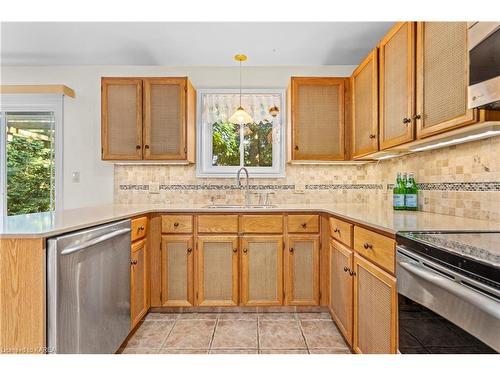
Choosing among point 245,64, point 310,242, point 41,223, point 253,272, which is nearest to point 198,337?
point 253,272

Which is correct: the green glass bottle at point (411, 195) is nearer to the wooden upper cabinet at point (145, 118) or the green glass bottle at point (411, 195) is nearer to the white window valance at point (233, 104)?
the white window valance at point (233, 104)

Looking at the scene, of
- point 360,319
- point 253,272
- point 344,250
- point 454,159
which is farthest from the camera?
point 253,272

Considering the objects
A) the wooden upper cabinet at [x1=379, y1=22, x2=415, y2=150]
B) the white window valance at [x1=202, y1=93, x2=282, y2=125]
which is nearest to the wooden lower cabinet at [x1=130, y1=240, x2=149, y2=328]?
the white window valance at [x1=202, y1=93, x2=282, y2=125]

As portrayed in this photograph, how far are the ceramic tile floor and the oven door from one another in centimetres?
94

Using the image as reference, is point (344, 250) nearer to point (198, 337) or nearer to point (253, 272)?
point (253, 272)

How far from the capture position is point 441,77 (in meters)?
1.47

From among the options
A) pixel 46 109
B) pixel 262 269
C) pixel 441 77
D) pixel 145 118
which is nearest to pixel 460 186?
pixel 441 77

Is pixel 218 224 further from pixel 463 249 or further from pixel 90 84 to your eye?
pixel 90 84

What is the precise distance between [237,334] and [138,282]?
802 mm

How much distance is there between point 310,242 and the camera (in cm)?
245

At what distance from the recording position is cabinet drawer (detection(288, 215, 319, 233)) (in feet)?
8.05

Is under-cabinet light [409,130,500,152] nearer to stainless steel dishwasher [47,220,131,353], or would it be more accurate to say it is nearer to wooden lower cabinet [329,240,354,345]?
wooden lower cabinet [329,240,354,345]
